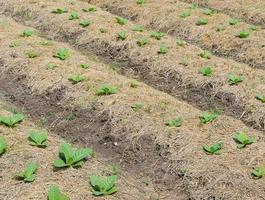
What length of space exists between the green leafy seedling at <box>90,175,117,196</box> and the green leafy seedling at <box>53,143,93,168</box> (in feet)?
1.59

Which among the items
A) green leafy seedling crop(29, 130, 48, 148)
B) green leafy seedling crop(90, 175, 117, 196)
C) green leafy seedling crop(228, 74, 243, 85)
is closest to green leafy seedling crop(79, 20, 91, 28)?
green leafy seedling crop(228, 74, 243, 85)

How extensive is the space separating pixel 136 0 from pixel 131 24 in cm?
206

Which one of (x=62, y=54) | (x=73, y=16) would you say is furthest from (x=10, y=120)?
(x=73, y=16)

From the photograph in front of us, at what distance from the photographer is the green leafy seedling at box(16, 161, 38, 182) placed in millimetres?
6383

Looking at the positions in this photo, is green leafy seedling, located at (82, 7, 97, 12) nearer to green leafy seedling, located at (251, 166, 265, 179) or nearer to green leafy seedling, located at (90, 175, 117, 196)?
green leafy seedling, located at (90, 175, 117, 196)

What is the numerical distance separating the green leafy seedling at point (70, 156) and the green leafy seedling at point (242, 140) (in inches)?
96.4

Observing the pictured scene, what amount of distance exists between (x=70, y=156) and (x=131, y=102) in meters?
2.15

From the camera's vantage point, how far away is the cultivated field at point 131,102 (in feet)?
22.0

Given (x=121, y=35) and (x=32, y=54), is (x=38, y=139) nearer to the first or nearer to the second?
(x=32, y=54)

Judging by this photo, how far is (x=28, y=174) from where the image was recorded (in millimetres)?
6414

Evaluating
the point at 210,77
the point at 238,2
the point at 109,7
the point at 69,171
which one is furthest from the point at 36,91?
the point at 238,2

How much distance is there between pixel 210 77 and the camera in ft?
32.1

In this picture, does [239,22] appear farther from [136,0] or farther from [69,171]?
[69,171]

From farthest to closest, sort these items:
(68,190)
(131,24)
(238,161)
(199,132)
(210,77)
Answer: (131,24) < (210,77) < (199,132) < (238,161) < (68,190)
